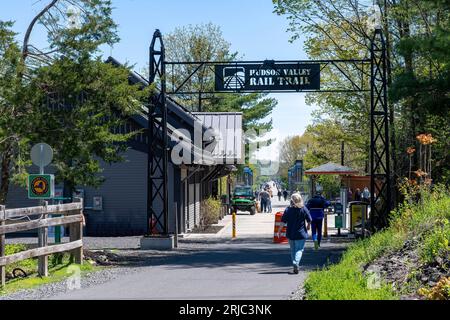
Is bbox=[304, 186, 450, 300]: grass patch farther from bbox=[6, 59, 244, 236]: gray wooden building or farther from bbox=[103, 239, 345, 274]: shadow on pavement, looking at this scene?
bbox=[6, 59, 244, 236]: gray wooden building

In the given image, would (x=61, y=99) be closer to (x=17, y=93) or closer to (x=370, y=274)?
(x=17, y=93)

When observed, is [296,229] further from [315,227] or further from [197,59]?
[197,59]

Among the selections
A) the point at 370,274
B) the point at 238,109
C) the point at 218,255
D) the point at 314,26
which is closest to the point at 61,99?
the point at 218,255

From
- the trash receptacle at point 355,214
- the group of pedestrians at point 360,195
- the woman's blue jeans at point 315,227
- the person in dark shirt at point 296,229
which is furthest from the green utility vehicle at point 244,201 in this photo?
the person in dark shirt at point 296,229

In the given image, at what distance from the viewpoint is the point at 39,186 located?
53.6 feet

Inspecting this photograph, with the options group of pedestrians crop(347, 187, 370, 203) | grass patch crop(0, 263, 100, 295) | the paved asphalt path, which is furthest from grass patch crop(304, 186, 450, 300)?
group of pedestrians crop(347, 187, 370, 203)

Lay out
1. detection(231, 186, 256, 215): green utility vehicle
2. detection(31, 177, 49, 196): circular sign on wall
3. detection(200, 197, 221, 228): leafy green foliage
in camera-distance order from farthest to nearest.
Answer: detection(231, 186, 256, 215): green utility vehicle → detection(200, 197, 221, 228): leafy green foliage → detection(31, 177, 49, 196): circular sign on wall

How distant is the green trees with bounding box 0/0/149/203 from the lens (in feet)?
60.8

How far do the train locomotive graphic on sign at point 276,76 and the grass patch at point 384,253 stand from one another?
8.45 m

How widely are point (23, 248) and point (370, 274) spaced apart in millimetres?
9471

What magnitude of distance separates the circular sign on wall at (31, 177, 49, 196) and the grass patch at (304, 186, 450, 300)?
5781mm

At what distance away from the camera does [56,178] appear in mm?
19688
